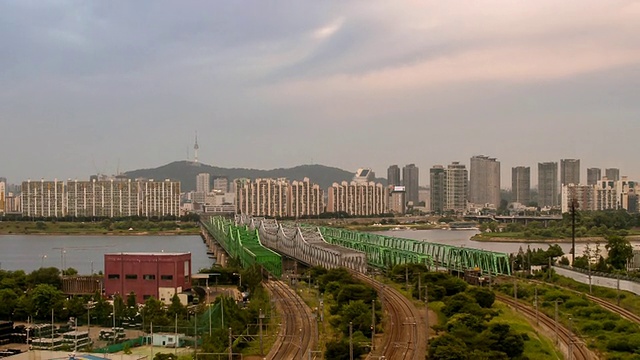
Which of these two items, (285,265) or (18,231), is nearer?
(285,265)

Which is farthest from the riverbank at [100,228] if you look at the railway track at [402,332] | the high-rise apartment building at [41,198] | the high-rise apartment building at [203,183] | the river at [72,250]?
the high-rise apartment building at [203,183]

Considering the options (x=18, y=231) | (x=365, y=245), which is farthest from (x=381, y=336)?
(x=18, y=231)

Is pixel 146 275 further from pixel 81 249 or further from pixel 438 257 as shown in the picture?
pixel 81 249

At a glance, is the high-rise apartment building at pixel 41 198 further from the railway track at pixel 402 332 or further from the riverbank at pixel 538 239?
the railway track at pixel 402 332

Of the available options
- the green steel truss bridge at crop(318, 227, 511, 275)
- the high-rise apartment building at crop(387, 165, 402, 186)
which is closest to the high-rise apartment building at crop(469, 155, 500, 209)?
the high-rise apartment building at crop(387, 165, 402, 186)

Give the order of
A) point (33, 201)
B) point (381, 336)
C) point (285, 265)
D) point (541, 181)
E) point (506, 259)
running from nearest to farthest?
point (381, 336)
point (506, 259)
point (285, 265)
point (33, 201)
point (541, 181)

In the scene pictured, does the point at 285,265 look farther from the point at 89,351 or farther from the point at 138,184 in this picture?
the point at 138,184

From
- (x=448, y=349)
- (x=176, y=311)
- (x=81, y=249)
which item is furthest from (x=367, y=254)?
(x=81, y=249)
